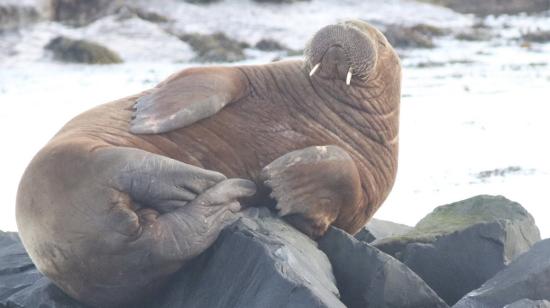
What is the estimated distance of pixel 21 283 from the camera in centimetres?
579

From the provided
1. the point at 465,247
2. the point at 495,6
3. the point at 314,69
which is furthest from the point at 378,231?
the point at 495,6

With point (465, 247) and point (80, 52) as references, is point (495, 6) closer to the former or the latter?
point (80, 52)

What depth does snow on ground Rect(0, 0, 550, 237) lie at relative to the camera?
1001cm

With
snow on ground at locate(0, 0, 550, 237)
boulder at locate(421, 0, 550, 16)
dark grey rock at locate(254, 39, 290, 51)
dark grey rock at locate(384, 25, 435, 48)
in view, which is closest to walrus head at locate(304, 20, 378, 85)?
snow on ground at locate(0, 0, 550, 237)

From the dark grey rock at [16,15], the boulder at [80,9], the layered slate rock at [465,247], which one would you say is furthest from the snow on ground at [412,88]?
the layered slate rock at [465,247]

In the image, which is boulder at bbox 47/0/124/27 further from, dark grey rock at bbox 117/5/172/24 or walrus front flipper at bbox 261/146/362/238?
walrus front flipper at bbox 261/146/362/238

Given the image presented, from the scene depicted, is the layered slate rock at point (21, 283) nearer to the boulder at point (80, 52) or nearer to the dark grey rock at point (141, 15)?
the boulder at point (80, 52)

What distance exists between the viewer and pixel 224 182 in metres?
5.19

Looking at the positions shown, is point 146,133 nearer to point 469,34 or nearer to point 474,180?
point 474,180

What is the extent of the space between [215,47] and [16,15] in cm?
409

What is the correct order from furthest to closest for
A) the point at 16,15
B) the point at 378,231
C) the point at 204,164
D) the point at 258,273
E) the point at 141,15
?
the point at 141,15 → the point at 16,15 → the point at 378,231 → the point at 204,164 → the point at 258,273

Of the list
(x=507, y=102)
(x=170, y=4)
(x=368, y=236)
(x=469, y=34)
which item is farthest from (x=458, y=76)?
(x=368, y=236)

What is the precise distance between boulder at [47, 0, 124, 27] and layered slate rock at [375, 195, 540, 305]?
17.5m

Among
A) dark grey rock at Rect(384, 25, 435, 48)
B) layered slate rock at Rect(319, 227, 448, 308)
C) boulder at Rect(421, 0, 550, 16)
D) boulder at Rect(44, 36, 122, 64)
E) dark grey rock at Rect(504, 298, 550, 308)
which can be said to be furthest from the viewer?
boulder at Rect(421, 0, 550, 16)
